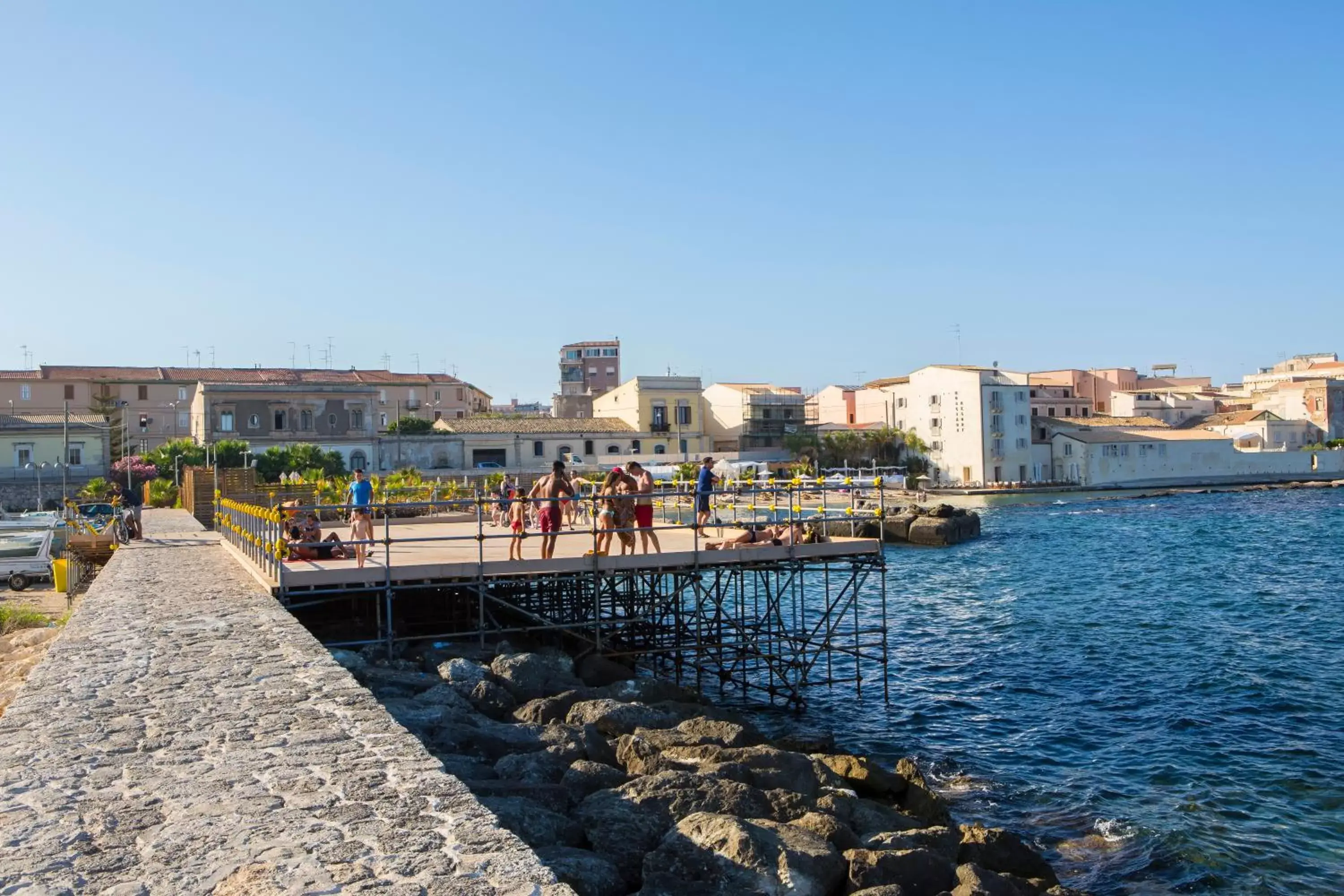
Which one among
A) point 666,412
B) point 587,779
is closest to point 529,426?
point 666,412

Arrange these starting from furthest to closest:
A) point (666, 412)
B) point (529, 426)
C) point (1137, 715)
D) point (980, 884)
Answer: point (666, 412), point (529, 426), point (1137, 715), point (980, 884)

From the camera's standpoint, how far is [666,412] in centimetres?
9475

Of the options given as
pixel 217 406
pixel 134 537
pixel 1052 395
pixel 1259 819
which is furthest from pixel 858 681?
pixel 1052 395

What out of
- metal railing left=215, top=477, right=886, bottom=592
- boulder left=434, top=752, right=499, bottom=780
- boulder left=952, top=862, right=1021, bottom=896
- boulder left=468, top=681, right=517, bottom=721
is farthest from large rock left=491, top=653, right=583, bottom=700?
boulder left=952, top=862, right=1021, bottom=896

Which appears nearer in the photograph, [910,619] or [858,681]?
[858,681]

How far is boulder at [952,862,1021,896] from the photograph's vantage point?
10.0m

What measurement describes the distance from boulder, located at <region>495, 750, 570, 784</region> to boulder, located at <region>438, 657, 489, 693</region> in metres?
3.67

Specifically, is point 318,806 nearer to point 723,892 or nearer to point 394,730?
point 394,730

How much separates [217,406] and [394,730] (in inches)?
2810

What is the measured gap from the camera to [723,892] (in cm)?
832

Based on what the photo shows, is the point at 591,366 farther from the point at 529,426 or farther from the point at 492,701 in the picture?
the point at 492,701

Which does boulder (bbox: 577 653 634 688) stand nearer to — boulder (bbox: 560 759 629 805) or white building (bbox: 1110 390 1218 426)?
boulder (bbox: 560 759 629 805)

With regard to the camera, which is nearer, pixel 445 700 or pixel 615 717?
pixel 445 700

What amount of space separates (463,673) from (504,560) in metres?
4.18
